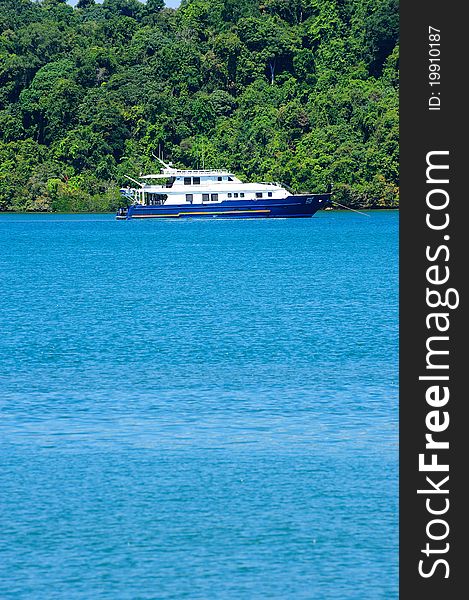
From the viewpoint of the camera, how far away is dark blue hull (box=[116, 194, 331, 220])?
87.2 metres

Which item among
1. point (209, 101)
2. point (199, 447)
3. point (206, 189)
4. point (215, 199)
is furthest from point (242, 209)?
point (199, 447)

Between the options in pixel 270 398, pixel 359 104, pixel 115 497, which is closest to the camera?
pixel 115 497

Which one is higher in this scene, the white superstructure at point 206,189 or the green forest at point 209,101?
the green forest at point 209,101

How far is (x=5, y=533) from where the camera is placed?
47.1ft

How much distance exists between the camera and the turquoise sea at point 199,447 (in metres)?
13.3

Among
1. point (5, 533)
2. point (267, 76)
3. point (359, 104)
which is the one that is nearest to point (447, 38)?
point (5, 533)

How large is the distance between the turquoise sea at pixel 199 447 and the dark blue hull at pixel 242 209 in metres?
46.4

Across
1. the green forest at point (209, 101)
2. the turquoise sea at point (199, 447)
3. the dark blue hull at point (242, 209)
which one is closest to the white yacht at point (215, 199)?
the dark blue hull at point (242, 209)

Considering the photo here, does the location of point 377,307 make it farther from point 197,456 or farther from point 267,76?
point 267,76

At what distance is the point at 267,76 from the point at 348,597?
355ft

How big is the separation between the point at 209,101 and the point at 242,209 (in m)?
25.0

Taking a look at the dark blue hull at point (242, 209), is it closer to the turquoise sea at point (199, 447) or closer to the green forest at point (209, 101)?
the green forest at point (209, 101)

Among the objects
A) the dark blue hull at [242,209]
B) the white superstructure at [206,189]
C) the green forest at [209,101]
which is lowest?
the dark blue hull at [242,209]

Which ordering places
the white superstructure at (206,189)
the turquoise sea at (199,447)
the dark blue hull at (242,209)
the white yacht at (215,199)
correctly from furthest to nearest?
the dark blue hull at (242,209), the white yacht at (215,199), the white superstructure at (206,189), the turquoise sea at (199,447)
